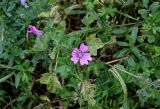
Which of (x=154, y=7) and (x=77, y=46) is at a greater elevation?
(x=154, y=7)

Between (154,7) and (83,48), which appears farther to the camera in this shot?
(154,7)

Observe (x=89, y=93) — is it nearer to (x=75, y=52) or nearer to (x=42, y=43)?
(x=75, y=52)

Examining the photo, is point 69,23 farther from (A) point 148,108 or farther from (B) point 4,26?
(A) point 148,108

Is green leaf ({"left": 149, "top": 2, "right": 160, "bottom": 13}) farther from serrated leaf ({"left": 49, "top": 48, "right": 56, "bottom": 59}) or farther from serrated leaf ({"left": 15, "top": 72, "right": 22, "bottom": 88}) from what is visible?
serrated leaf ({"left": 15, "top": 72, "right": 22, "bottom": 88})

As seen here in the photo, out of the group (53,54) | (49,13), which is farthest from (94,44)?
(49,13)

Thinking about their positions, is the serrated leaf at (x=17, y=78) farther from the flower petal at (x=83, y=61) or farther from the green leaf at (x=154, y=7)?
the green leaf at (x=154, y=7)

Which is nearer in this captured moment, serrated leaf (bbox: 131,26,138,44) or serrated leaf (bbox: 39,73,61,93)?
serrated leaf (bbox: 39,73,61,93)

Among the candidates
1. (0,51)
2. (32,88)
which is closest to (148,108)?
(32,88)

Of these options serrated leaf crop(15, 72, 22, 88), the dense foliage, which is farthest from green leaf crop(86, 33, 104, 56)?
serrated leaf crop(15, 72, 22, 88)
